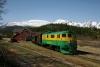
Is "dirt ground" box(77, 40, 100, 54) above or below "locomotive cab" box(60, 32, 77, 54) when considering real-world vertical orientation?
below

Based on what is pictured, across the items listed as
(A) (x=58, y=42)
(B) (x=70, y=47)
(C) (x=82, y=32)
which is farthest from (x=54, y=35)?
(C) (x=82, y=32)

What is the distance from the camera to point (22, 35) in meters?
92.2

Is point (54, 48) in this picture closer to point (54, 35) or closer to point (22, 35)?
point (54, 35)

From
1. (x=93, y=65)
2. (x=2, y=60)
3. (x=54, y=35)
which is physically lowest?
(x=93, y=65)

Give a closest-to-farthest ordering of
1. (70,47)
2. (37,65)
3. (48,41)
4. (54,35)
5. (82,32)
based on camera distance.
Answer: (37,65) < (70,47) < (54,35) < (48,41) < (82,32)

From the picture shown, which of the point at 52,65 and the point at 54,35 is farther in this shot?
the point at 54,35

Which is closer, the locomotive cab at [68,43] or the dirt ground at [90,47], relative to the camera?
the locomotive cab at [68,43]

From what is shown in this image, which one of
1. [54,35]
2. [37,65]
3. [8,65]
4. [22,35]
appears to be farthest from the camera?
[22,35]

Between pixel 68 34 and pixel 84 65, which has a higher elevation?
pixel 68 34

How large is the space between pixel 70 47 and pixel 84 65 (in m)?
9.32

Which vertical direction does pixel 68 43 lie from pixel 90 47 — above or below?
above

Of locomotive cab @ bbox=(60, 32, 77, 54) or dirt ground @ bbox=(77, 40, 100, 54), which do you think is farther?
dirt ground @ bbox=(77, 40, 100, 54)

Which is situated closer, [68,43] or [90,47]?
[68,43]

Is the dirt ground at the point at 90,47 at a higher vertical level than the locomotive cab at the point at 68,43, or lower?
lower
